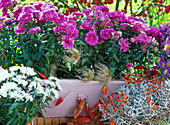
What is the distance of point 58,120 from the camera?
73.3 inches

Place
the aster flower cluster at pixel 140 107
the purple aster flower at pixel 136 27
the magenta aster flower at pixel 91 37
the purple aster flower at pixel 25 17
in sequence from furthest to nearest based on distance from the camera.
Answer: the purple aster flower at pixel 136 27 → the magenta aster flower at pixel 91 37 → the purple aster flower at pixel 25 17 → the aster flower cluster at pixel 140 107

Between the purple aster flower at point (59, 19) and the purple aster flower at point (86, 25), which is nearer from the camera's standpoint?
the purple aster flower at point (59, 19)

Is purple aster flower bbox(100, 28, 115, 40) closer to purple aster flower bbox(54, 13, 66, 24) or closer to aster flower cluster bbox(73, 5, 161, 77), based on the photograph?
aster flower cluster bbox(73, 5, 161, 77)

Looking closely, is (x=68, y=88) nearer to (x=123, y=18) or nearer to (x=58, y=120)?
(x=58, y=120)

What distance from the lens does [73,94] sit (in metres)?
1.86

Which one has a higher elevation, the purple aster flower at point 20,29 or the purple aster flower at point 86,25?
the purple aster flower at point 86,25

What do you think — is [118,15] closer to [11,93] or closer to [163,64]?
[163,64]

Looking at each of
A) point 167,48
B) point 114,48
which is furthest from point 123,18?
point 167,48

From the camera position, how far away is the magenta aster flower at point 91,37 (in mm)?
1839

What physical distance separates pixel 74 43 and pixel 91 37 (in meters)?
0.16

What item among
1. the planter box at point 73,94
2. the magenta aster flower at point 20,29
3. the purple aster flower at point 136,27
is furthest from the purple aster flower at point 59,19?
the purple aster flower at point 136,27

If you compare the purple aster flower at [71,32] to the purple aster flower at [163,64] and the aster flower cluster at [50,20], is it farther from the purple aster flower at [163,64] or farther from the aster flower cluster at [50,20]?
the purple aster flower at [163,64]

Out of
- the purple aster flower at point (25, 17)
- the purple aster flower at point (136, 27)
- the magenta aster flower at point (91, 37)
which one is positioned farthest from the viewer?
the purple aster flower at point (136, 27)

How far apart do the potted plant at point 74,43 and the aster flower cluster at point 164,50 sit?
12 cm
